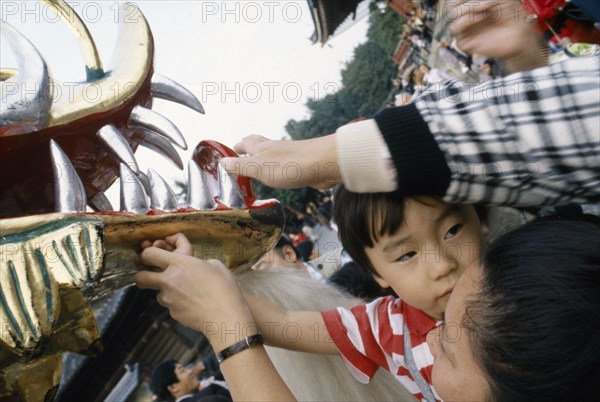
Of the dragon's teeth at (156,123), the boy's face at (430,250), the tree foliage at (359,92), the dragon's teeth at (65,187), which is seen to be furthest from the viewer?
the tree foliage at (359,92)

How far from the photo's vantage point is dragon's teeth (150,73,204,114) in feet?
3.73

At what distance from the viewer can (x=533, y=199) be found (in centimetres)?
85

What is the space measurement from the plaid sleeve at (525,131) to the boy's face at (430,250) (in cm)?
36

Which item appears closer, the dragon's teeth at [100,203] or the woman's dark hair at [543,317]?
the woman's dark hair at [543,317]

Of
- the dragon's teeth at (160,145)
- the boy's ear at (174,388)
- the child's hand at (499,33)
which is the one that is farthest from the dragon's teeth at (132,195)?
the boy's ear at (174,388)

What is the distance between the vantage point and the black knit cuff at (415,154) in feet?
2.58

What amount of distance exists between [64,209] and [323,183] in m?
0.47

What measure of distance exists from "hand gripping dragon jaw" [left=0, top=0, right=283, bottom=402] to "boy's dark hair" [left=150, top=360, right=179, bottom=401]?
3830 mm

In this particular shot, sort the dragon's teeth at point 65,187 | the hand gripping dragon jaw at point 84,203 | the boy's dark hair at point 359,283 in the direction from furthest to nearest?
1. the boy's dark hair at point 359,283
2. the dragon's teeth at point 65,187
3. the hand gripping dragon jaw at point 84,203

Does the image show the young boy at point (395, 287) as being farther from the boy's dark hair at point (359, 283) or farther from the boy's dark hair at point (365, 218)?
the boy's dark hair at point (359, 283)

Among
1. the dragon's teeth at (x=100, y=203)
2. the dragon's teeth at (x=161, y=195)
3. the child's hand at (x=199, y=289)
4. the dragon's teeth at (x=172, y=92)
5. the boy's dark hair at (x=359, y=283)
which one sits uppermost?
the dragon's teeth at (x=172, y=92)

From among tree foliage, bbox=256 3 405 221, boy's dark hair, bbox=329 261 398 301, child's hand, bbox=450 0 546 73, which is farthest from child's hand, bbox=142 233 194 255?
tree foliage, bbox=256 3 405 221

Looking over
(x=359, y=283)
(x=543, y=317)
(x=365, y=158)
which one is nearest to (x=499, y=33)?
(x=365, y=158)

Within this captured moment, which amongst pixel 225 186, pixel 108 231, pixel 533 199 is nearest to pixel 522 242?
pixel 533 199
